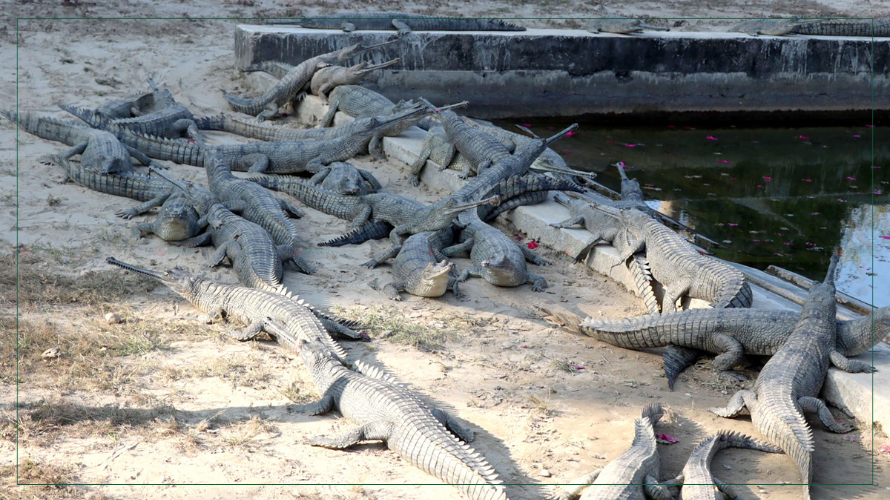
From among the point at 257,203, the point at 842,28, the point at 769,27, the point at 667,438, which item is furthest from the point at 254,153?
the point at 842,28

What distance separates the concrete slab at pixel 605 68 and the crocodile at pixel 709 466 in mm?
7260

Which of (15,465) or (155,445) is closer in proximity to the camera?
(15,465)

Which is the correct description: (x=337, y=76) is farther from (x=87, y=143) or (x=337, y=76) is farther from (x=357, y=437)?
(x=357, y=437)

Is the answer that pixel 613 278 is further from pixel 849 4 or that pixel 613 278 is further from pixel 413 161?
pixel 849 4

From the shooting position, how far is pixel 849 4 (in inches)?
613

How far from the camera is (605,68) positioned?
Result: 35.6 ft

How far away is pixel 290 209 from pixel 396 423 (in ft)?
11.1

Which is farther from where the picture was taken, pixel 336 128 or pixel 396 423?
pixel 336 128

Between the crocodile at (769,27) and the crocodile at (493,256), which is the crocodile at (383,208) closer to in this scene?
the crocodile at (493,256)

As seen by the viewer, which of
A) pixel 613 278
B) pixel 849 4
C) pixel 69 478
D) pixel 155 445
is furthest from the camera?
pixel 849 4

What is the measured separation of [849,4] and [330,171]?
484 inches

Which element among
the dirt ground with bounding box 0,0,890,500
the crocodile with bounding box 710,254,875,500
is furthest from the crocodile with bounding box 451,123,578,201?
the crocodile with bounding box 710,254,875,500

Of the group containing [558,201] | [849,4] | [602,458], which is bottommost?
[602,458]

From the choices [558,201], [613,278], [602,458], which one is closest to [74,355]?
[602,458]
